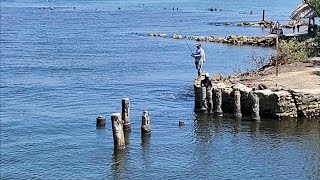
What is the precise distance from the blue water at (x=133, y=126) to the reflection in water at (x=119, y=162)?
0.13ft

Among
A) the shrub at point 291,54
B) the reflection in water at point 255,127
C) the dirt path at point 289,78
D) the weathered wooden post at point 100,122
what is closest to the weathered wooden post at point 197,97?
the dirt path at point 289,78

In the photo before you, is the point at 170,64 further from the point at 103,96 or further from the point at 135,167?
the point at 135,167

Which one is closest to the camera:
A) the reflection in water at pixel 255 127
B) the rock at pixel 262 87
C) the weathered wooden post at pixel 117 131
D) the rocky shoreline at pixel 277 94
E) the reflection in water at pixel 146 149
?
the reflection in water at pixel 146 149

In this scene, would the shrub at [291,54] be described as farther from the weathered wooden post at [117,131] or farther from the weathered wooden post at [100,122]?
the weathered wooden post at [117,131]

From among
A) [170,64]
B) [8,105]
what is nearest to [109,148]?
[8,105]

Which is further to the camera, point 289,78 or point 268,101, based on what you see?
point 289,78

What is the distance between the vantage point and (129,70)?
167ft

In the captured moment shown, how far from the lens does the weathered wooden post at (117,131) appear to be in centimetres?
2689

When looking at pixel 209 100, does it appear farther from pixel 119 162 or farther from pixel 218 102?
pixel 119 162

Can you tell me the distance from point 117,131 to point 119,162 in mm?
1532

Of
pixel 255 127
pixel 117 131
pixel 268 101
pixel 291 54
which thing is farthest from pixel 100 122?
pixel 291 54

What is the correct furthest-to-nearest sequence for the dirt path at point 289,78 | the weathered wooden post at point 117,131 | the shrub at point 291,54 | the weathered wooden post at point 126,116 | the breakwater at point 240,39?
the breakwater at point 240,39 → the shrub at point 291,54 → the dirt path at point 289,78 → the weathered wooden post at point 126,116 → the weathered wooden post at point 117,131

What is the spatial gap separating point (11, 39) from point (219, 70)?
31487mm

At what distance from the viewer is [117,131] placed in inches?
1072
